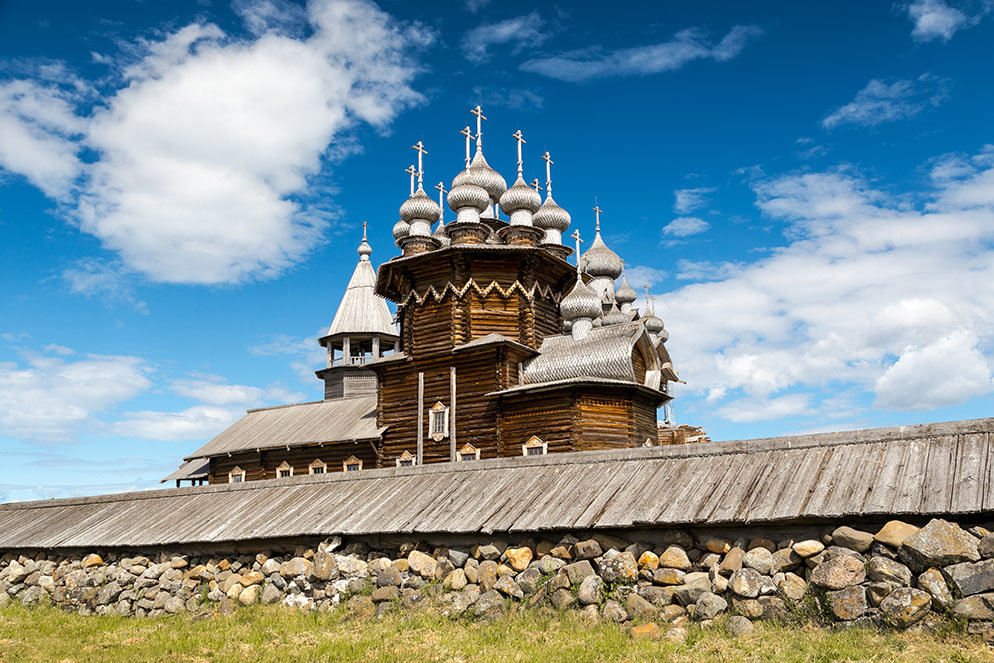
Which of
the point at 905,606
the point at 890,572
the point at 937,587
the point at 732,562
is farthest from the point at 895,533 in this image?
the point at 732,562

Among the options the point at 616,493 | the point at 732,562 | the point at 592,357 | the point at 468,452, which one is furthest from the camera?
the point at 468,452

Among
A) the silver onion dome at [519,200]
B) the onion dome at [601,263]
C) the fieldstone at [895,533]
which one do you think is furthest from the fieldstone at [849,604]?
the onion dome at [601,263]

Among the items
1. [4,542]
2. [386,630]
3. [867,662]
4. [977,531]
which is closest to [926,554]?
[977,531]

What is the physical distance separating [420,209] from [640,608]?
73.1ft

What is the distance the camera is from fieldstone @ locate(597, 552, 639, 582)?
9820 mm

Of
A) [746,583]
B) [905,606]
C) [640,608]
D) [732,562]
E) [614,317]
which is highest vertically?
[614,317]

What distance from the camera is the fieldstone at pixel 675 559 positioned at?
31.6 ft

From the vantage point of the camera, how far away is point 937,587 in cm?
808

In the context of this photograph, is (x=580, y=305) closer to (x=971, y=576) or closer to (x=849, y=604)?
(x=849, y=604)

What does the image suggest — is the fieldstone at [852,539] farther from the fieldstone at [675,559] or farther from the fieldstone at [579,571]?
the fieldstone at [579,571]

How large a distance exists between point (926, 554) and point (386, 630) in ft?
19.9

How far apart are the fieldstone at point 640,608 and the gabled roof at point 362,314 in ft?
104

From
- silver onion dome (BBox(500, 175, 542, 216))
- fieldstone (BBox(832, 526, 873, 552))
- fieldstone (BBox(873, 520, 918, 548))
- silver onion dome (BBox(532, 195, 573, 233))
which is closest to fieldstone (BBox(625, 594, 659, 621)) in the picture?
fieldstone (BBox(832, 526, 873, 552))

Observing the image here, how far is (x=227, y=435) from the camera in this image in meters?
36.4
